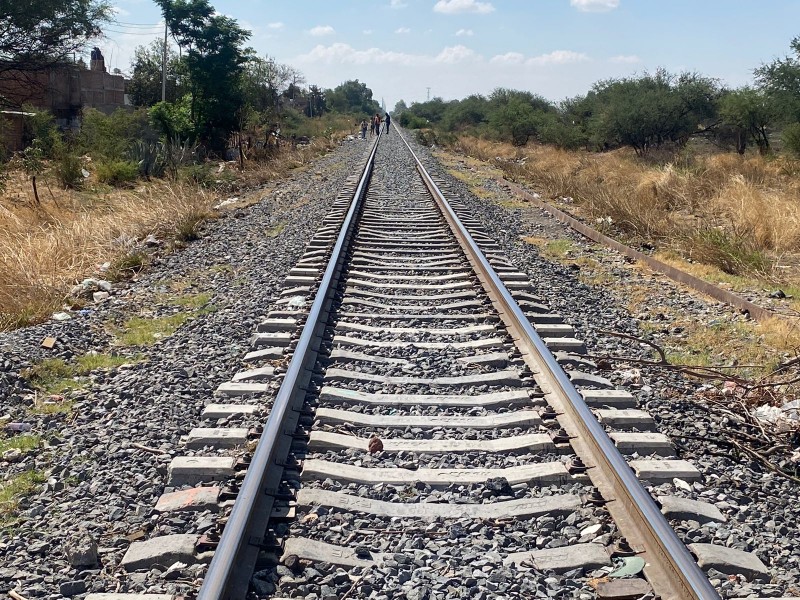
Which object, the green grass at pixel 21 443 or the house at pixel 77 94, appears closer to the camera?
the green grass at pixel 21 443

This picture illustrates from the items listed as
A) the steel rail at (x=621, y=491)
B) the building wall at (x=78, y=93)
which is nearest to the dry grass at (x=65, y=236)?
the steel rail at (x=621, y=491)

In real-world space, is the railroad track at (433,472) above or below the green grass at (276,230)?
below

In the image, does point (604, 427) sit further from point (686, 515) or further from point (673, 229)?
point (673, 229)

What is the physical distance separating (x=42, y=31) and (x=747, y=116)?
1052 inches

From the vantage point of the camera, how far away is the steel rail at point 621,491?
2.87m

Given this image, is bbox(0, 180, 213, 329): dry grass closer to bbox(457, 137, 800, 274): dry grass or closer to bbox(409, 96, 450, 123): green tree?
bbox(457, 137, 800, 274): dry grass

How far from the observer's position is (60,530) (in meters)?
3.41

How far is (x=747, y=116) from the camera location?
103ft

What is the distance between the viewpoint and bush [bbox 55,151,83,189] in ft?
58.9

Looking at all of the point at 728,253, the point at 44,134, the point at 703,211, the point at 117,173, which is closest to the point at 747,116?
the point at 703,211

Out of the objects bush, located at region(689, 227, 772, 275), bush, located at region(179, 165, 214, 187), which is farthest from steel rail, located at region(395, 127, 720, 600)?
bush, located at region(179, 165, 214, 187)

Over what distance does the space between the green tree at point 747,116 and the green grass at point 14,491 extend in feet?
104

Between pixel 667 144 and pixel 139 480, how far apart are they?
3453cm

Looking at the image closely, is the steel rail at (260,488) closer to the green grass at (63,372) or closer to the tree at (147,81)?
the green grass at (63,372)
